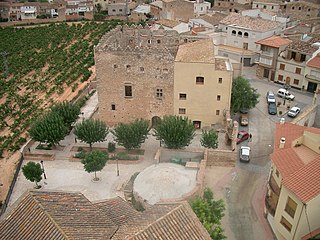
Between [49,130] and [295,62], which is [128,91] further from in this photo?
[295,62]

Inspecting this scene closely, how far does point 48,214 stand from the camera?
19.7 metres

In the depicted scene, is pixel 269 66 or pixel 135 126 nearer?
pixel 135 126

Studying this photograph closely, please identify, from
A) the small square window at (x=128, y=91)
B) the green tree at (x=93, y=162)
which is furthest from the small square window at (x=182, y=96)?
the green tree at (x=93, y=162)

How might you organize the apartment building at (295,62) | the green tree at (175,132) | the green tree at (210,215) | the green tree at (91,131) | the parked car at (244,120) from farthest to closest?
the apartment building at (295,62) < the parked car at (244,120) < the green tree at (91,131) < the green tree at (175,132) < the green tree at (210,215)

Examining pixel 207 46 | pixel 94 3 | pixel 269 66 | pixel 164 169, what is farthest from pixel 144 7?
pixel 164 169

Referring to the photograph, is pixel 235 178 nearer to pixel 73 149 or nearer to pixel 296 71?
pixel 73 149

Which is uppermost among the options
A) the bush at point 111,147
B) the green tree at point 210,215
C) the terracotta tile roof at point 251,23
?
the terracotta tile roof at point 251,23

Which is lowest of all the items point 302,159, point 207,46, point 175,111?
point 175,111

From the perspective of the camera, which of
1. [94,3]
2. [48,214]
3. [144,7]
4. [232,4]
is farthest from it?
[94,3]

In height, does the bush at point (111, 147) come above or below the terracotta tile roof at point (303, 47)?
below

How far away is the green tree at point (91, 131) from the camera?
130 feet

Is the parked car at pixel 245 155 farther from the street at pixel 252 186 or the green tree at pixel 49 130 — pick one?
the green tree at pixel 49 130

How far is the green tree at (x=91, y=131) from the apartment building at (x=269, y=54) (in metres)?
30.6

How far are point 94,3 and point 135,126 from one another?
9612 centimetres
